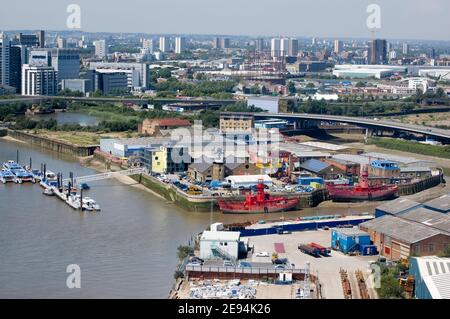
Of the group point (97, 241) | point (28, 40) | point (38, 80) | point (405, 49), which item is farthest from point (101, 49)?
point (97, 241)

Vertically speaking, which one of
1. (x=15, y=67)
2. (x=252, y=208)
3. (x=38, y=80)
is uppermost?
(x=15, y=67)

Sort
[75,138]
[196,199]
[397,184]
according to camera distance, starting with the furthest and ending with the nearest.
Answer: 1. [75,138]
2. [397,184]
3. [196,199]

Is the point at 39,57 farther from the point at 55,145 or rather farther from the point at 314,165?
the point at 314,165

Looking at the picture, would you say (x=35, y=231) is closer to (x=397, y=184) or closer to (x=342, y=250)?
(x=342, y=250)

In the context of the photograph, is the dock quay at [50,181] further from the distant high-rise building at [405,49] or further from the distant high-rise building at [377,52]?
the distant high-rise building at [405,49]

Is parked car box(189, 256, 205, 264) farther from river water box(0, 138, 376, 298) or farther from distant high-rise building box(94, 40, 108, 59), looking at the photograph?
distant high-rise building box(94, 40, 108, 59)

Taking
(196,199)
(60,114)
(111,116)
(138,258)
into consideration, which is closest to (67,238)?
(138,258)
